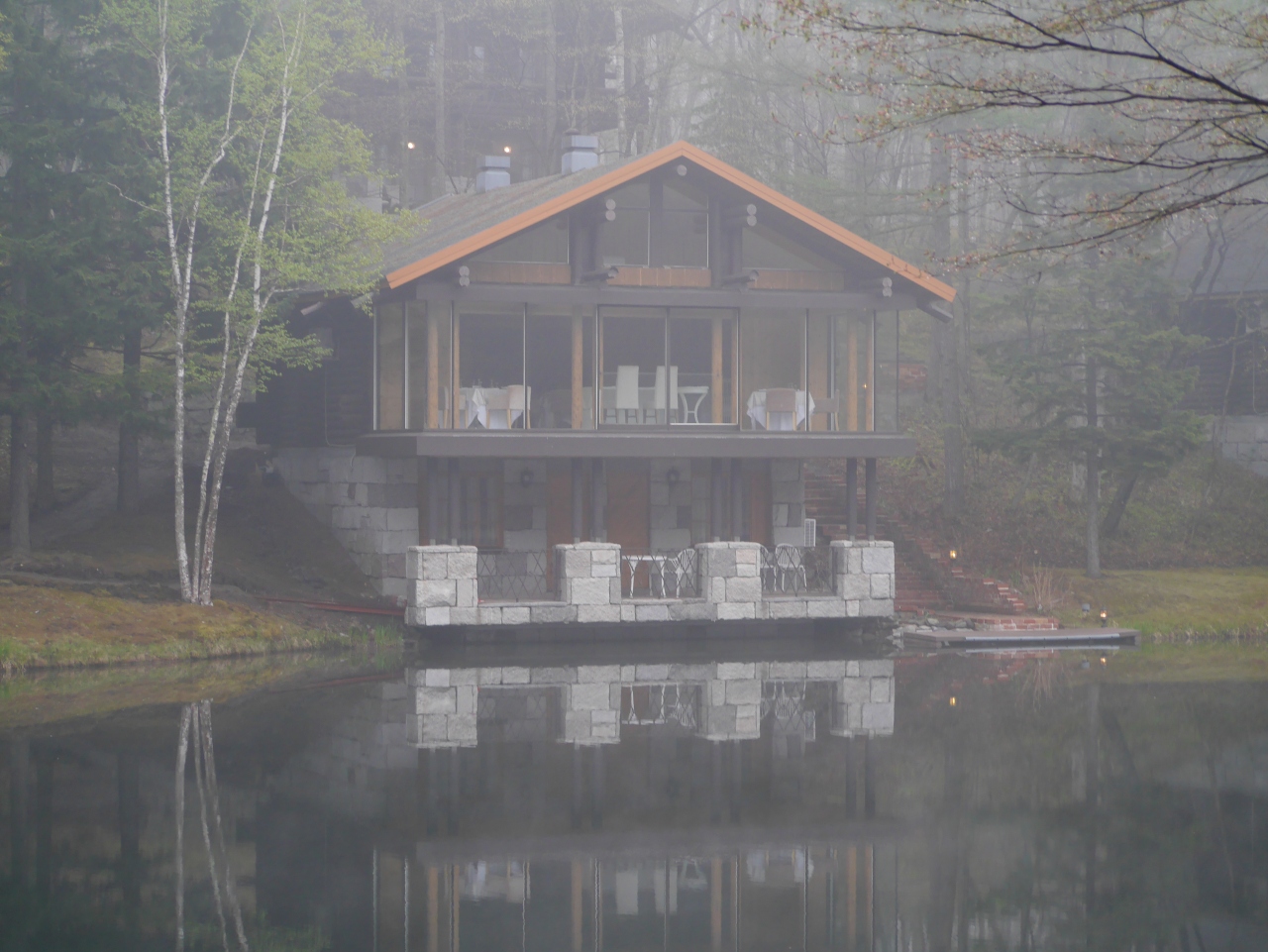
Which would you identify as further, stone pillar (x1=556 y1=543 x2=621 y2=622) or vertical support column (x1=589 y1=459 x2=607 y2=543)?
vertical support column (x1=589 y1=459 x2=607 y2=543)

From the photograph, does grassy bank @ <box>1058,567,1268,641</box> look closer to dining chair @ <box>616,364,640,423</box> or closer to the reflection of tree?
dining chair @ <box>616,364,640,423</box>

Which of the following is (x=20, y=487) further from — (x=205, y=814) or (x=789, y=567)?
(x=205, y=814)

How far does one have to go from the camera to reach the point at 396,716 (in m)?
15.3

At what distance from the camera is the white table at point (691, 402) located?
2405cm

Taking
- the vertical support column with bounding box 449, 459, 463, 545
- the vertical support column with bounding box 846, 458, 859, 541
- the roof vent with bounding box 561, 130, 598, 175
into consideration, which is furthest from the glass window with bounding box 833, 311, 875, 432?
the vertical support column with bounding box 449, 459, 463, 545

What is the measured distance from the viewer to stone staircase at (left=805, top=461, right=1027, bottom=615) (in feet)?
82.0

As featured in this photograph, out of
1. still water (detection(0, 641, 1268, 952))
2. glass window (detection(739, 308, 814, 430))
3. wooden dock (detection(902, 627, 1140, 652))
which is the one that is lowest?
still water (detection(0, 641, 1268, 952))

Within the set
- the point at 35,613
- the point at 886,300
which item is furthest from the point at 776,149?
the point at 35,613

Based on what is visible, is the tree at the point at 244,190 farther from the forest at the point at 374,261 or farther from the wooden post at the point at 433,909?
the wooden post at the point at 433,909

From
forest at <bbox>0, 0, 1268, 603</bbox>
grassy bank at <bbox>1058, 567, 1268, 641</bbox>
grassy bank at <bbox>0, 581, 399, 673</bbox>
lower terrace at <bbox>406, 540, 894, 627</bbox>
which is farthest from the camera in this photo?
grassy bank at <bbox>1058, 567, 1268, 641</bbox>

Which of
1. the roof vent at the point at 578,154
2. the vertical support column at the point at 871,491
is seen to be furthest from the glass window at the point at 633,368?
the vertical support column at the point at 871,491

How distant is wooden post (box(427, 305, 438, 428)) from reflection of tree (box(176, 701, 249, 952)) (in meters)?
7.56

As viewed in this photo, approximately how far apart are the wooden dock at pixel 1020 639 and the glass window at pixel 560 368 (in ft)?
20.7

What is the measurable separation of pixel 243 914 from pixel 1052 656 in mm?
15306
